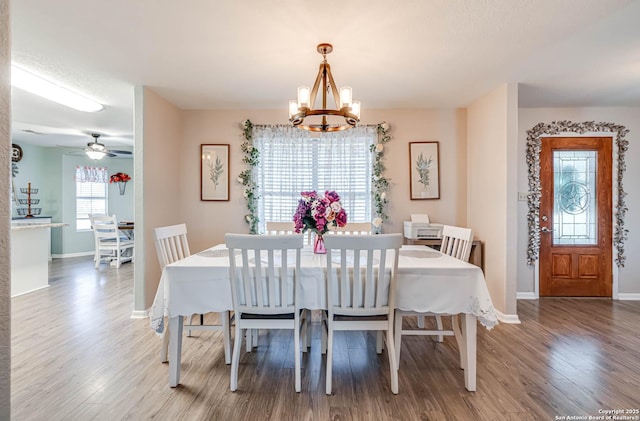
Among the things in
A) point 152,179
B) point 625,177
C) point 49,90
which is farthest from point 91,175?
point 625,177

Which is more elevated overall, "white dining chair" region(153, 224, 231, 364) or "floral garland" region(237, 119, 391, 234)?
"floral garland" region(237, 119, 391, 234)

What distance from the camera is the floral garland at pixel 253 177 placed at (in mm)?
4133

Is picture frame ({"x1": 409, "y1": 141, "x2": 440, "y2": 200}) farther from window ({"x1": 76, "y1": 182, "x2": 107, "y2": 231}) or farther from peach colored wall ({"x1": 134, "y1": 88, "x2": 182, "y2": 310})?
window ({"x1": 76, "y1": 182, "x2": 107, "y2": 231})

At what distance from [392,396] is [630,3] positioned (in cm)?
291

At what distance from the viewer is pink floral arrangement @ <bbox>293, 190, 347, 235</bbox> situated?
2.40 metres

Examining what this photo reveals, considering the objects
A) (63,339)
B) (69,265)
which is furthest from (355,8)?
(69,265)

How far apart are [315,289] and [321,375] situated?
650mm

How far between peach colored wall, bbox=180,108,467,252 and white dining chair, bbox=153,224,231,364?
1.37 metres

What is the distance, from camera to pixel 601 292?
4051 mm

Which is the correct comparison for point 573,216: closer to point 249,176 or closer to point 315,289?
point 315,289

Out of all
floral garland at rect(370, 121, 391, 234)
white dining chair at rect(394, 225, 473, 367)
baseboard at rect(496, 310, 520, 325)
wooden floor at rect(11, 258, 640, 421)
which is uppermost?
floral garland at rect(370, 121, 391, 234)

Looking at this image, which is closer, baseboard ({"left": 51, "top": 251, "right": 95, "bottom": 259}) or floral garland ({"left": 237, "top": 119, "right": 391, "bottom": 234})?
floral garland ({"left": 237, "top": 119, "right": 391, "bottom": 234})

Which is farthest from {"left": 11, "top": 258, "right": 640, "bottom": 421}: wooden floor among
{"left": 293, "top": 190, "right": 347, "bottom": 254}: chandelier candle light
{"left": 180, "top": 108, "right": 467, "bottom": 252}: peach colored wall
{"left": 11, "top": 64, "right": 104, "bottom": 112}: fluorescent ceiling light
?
{"left": 11, "top": 64, "right": 104, "bottom": 112}: fluorescent ceiling light

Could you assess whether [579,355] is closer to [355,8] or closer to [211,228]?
[355,8]
